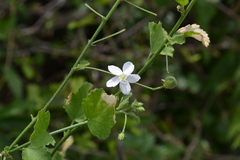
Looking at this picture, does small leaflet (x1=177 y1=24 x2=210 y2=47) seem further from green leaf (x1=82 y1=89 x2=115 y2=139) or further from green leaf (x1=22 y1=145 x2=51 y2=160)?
green leaf (x1=22 y1=145 x2=51 y2=160)

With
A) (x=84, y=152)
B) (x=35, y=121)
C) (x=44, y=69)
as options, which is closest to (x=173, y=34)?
(x=35, y=121)

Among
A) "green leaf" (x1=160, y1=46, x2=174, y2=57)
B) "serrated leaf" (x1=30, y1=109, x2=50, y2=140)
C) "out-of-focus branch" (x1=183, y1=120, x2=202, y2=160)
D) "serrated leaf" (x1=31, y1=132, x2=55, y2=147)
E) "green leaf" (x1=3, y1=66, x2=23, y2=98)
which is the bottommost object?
"green leaf" (x1=3, y1=66, x2=23, y2=98)

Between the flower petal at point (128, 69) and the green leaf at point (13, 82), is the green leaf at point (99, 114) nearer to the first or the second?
the flower petal at point (128, 69)

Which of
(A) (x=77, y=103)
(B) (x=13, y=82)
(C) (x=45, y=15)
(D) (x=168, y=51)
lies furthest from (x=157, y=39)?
(C) (x=45, y=15)

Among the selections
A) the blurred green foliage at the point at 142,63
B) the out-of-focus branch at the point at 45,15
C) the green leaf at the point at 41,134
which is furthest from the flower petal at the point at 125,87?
the out-of-focus branch at the point at 45,15

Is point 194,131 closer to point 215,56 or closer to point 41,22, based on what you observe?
point 215,56

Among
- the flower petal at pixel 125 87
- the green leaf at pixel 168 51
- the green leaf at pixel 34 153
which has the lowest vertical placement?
the green leaf at pixel 34 153

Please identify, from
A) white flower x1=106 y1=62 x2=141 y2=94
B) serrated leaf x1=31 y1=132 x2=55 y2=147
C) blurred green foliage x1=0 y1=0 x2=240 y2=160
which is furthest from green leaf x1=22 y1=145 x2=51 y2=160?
blurred green foliage x1=0 y1=0 x2=240 y2=160
